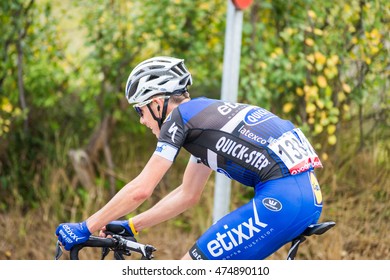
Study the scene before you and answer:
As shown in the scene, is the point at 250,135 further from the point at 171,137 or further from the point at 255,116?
the point at 171,137

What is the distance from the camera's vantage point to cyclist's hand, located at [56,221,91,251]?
354 cm

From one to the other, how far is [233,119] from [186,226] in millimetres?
4243

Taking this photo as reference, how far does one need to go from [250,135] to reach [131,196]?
656 mm

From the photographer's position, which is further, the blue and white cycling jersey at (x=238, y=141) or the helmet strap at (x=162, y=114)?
the helmet strap at (x=162, y=114)

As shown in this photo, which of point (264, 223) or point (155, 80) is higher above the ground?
point (155, 80)

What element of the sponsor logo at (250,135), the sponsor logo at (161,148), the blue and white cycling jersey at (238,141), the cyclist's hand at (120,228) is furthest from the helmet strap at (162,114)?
the cyclist's hand at (120,228)

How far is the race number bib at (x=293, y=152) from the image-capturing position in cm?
356

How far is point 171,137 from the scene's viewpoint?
3.58 meters

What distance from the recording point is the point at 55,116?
8.91 meters

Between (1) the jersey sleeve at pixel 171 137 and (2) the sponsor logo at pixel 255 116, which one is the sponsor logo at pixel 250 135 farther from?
(1) the jersey sleeve at pixel 171 137

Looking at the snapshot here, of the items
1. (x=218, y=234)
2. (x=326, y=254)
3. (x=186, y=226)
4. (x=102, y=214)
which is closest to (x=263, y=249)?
(x=218, y=234)

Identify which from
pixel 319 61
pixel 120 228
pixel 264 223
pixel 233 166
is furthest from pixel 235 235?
pixel 319 61

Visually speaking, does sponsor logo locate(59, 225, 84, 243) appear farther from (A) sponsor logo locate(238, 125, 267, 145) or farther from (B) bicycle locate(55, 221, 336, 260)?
(A) sponsor logo locate(238, 125, 267, 145)
